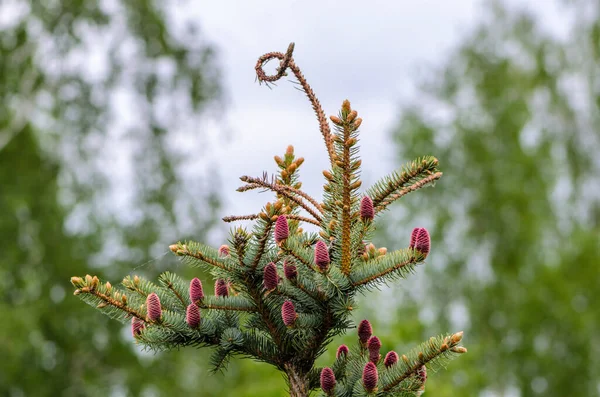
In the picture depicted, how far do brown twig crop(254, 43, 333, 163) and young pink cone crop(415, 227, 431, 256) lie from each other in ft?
1.30

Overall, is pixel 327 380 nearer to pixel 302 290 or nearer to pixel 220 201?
pixel 302 290

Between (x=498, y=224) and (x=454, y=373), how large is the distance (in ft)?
25.2

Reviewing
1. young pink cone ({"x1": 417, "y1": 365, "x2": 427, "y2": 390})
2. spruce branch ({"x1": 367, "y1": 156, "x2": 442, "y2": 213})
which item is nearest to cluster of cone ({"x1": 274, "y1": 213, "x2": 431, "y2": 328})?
spruce branch ({"x1": 367, "y1": 156, "x2": 442, "y2": 213})

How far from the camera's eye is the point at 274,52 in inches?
96.3

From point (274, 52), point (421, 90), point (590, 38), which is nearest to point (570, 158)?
point (590, 38)

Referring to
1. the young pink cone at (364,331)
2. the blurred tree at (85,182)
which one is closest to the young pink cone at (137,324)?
the young pink cone at (364,331)

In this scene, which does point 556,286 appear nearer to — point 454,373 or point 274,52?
point 454,373

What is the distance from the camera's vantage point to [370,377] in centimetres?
212

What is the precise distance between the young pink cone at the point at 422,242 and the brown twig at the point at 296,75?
0.40 meters

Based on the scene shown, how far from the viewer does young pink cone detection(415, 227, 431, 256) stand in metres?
2.09

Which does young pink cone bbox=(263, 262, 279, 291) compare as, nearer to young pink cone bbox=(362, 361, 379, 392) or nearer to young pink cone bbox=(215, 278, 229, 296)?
young pink cone bbox=(215, 278, 229, 296)

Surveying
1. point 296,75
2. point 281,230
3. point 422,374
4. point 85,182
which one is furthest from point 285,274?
point 85,182

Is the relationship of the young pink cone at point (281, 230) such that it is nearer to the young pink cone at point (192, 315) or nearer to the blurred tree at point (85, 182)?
the young pink cone at point (192, 315)

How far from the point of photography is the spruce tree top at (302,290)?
213 centimetres
